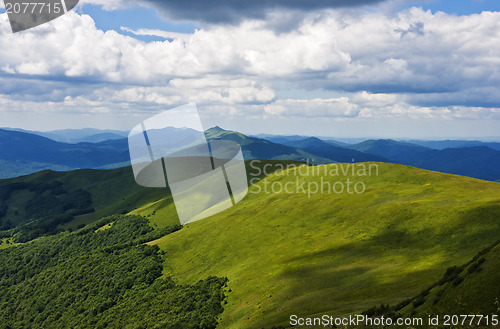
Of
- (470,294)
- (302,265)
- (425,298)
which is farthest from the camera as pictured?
(302,265)

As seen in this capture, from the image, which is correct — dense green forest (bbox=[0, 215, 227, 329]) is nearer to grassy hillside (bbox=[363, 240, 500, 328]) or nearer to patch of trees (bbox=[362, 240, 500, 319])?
patch of trees (bbox=[362, 240, 500, 319])

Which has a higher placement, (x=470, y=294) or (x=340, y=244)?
(x=470, y=294)

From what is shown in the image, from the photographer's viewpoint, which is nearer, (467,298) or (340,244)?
(467,298)

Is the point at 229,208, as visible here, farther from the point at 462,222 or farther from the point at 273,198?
the point at 462,222

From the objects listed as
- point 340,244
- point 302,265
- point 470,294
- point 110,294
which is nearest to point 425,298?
point 470,294

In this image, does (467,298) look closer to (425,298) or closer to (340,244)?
(425,298)

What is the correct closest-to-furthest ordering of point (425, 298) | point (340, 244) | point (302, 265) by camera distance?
point (425, 298), point (302, 265), point (340, 244)
